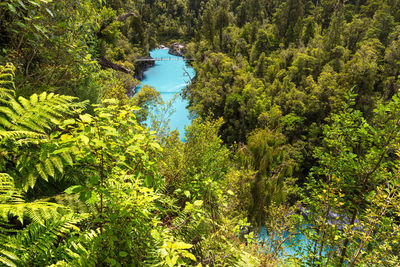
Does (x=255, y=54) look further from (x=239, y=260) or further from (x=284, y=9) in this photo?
(x=239, y=260)

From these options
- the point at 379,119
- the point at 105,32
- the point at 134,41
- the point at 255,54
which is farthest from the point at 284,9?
the point at 379,119

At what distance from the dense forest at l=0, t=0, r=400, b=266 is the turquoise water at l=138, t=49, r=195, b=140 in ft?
7.04

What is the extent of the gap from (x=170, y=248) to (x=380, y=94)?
1600 cm

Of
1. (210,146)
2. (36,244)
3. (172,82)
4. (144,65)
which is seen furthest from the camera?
(144,65)

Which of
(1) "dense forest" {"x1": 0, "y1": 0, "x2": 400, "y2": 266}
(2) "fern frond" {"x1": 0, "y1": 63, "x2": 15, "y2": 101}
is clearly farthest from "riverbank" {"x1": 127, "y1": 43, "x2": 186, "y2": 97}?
(2) "fern frond" {"x1": 0, "y1": 63, "x2": 15, "y2": 101}

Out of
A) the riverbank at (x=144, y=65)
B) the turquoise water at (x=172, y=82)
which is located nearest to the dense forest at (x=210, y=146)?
the riverbank at (x=144, y=65)

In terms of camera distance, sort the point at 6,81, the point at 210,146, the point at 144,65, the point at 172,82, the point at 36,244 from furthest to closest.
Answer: the point at 144,65, the point at 172,82, the point at 210,146, the point at 6,81, the point at 36,244

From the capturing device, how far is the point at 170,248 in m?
0.93

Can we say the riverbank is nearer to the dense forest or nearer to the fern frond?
the dense forest

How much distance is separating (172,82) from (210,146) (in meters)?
24.7

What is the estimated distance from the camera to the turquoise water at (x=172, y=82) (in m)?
18.8

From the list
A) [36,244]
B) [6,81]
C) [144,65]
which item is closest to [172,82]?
[144,65]

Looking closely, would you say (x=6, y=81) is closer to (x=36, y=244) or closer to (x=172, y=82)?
(x=36, y=244)

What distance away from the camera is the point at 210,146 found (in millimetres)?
3912
